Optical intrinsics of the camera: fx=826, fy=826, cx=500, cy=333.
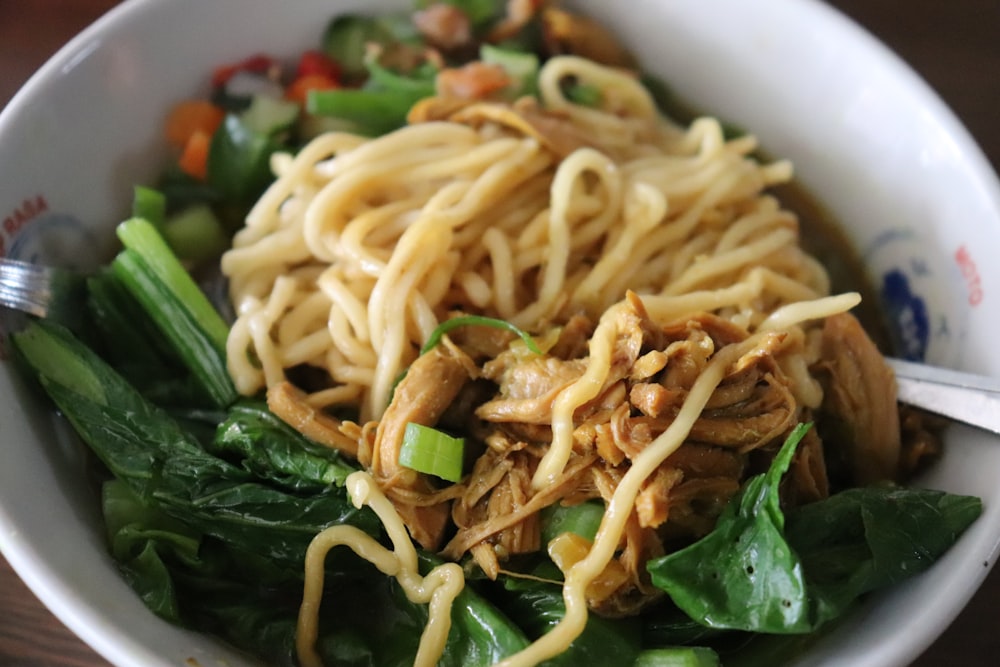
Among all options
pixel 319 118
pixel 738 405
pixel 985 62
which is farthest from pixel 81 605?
pixel 985 62

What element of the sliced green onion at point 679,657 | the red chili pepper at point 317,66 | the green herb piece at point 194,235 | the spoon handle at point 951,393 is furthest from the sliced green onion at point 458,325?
the red chili pepper at point 317,66

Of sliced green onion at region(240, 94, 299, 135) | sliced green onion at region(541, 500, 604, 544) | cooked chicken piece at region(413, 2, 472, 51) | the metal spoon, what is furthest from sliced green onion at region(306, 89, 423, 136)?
sliced green onion at region(541, 500, 604, 544)

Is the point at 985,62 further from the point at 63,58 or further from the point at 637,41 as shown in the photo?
the point at 63,58

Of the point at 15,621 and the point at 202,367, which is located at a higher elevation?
the point at 202,367

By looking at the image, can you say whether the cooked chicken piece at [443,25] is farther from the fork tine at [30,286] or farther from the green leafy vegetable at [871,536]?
the green leafy vegetable at [871,536]

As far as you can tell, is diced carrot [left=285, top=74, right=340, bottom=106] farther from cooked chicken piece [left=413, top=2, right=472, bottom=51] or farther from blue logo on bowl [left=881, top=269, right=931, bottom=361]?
blue logo on bowl [left=881, top=269, right=931, bottom=361]

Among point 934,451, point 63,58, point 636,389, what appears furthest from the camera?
point 63,58
